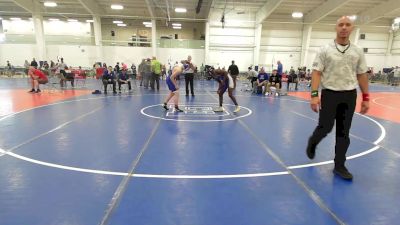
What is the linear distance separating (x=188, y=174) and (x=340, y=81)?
2395mm

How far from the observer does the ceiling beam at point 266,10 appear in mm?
23822

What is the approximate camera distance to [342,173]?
3801 mm

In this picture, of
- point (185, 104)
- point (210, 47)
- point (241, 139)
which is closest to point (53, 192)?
point (241, 139)

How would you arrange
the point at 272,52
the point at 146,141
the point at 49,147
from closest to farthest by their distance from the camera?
the point at 49,147
the point at 146,141
the point at 272,52

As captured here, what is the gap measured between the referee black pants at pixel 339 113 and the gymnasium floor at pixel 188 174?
464 millimetres

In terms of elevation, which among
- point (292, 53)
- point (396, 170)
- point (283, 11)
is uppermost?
point (283, 11)

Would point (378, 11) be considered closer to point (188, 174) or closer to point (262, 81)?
point (262, 81)

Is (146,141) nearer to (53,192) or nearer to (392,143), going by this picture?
(53,192)

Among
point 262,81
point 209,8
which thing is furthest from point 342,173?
point 209,8

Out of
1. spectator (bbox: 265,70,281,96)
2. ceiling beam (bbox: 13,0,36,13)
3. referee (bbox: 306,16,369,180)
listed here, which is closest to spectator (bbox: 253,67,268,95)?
spectator (bbox: 265,70,281,96)

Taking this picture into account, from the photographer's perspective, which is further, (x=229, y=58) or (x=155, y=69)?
(x=229, y=58)

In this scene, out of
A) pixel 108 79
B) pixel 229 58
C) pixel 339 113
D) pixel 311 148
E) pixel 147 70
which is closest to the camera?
pixel 339 113

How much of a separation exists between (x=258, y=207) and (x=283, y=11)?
1161 inches

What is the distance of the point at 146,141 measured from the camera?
5.50 m
